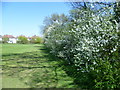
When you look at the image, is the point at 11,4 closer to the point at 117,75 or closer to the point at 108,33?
the point at 108,33

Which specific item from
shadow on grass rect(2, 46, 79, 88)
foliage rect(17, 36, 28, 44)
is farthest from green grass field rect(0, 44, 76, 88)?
foliage rect(17, 36, 28, 44)

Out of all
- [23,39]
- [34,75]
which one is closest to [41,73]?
[34,75]

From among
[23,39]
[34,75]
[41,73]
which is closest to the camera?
[34,75]

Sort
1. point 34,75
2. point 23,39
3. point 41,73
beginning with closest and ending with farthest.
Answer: point 34,75, point 41,73, point 23,39

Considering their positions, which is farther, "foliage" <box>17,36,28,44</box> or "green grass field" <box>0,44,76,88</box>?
"foliage" <box>17,36,28,44</box>

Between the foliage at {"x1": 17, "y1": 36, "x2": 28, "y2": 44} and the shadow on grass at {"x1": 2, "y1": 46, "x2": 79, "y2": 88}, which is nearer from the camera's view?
the shadow on grass at {"x1": 2, "y1": 46, "x2": 79, "y2": 88}

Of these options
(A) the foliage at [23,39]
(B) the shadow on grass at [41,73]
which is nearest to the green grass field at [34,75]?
(B) the shadow on grass at [41,73]

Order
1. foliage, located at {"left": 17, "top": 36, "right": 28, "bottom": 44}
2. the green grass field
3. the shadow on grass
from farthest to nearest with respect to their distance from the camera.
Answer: foliage, located at {"left": 17, "top": 36, "right": 28, "bottom": 44} → the shadow on grass → the green grass field

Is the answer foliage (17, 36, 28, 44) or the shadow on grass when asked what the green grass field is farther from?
foliage (17, 36, 28, 44)

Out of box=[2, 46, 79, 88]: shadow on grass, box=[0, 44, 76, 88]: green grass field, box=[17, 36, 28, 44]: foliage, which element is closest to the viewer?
box=[0, 44, 76, 88]: green grass field

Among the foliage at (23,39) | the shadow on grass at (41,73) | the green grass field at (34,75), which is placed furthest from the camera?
the foliage at (23,39)

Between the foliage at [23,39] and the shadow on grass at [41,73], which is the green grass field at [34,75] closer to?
the shadow on grass at [41,73]

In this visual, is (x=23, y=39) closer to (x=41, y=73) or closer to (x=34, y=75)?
(x=41, y=73)

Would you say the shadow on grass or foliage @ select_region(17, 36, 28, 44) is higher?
foliage @ select_region(17, 36, 28, 44)
